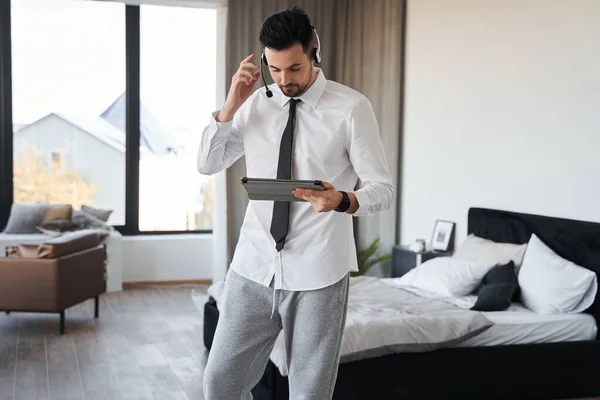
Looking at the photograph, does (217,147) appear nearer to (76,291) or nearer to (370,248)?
(76,291)

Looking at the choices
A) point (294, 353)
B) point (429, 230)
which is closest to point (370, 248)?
point (429, 230)

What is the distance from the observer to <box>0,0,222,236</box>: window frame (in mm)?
6754

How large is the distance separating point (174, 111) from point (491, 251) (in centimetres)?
378

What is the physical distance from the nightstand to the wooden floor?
5.25 feet

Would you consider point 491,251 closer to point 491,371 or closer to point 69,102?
point 491,371

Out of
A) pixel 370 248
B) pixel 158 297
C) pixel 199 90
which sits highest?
pixel 199 90

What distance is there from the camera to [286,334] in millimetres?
2051

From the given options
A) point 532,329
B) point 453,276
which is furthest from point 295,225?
point 453,276

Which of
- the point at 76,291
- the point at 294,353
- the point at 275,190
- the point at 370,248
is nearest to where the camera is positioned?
the point at 275,190

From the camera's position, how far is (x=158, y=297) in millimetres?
6496

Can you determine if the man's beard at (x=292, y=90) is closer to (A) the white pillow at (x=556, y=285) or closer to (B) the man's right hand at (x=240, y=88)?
(B) the man's right hand at (x=240, y=88)

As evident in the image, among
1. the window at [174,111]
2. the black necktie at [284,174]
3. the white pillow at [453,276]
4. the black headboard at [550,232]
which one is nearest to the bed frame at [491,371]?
the black headboard at [550,232]

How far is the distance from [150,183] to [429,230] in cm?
287

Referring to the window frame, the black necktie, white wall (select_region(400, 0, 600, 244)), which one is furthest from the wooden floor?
white wall (select_region(400, 0, 600, 244))
